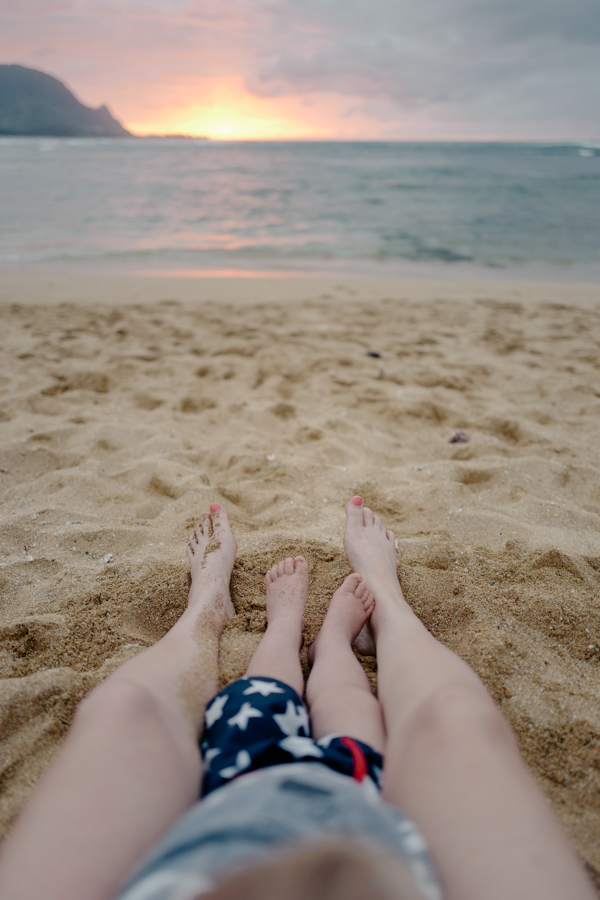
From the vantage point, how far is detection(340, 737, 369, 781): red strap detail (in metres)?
0.82

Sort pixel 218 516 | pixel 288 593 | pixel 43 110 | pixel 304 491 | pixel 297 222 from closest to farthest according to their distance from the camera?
pixel 288 593 < pixel 218 516 < pixel 304 491 < pixel 297 222 < pixel 43 110

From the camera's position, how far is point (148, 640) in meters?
1.39

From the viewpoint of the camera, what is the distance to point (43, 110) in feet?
267

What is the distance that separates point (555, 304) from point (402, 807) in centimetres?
526

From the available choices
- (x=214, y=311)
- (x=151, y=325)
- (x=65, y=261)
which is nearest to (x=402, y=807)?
(x=151, y=325)

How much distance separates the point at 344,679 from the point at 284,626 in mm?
250

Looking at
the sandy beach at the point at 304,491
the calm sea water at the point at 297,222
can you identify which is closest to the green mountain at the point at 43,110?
the calm sea water at the point at 297,222

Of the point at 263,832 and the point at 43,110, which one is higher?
the point at 43,110

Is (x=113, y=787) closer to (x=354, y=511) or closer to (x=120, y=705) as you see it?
(x=120, y=705)

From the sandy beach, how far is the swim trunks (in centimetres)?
22

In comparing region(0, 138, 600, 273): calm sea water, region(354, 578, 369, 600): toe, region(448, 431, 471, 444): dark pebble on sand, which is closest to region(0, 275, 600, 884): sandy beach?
region(448, 431, 471, 444): dark pebble on sand

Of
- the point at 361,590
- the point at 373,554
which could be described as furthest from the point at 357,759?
the point at 373,554

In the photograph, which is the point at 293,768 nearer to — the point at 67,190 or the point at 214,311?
the point at 214,311

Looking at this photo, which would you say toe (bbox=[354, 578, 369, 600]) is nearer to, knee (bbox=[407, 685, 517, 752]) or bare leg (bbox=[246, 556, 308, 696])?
bare leg (bbox=[246, 556, 308, 696])
